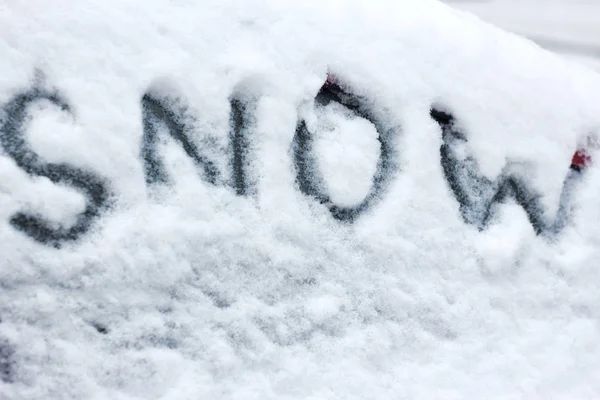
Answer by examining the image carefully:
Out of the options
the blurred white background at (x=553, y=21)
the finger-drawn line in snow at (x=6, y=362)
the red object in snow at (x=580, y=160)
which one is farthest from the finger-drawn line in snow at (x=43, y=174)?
the blurred white background at (x=553, y=21)

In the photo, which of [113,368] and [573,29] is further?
[573,29]

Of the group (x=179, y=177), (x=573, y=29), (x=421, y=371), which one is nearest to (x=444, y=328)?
(x=421, y=371)

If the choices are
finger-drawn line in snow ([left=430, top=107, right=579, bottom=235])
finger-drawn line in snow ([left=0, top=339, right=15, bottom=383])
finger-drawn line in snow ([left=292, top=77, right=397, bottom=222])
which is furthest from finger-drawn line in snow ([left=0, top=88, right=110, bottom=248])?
finger-drawn line in snow ([left=430, top=107, right=579, bottom=235])

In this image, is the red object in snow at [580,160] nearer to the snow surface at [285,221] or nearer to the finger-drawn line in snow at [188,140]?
the snow surface at [285,221]

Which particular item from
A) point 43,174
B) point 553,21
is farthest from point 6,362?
point 553,21

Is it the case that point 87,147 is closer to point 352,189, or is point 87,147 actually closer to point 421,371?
point 352,189

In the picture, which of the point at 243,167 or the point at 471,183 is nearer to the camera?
the point at 243,167

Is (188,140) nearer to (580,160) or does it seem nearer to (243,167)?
(243,167)
